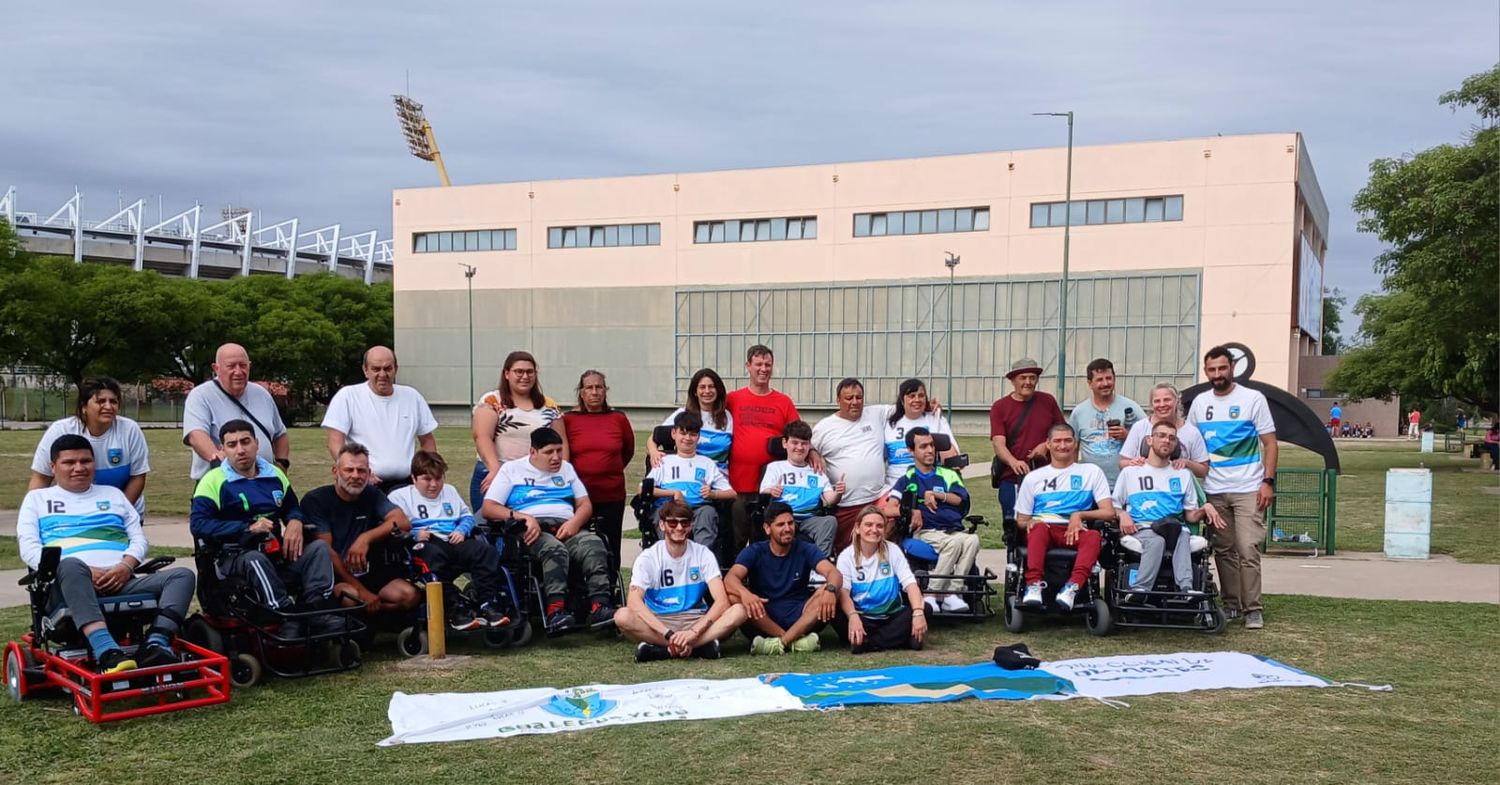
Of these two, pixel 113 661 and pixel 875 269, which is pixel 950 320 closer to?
pixel 875 269

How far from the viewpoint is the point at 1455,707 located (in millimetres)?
5219

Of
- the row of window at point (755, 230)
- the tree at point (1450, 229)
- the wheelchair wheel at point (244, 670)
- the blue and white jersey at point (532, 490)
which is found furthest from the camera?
the row of window at point (755, 230)

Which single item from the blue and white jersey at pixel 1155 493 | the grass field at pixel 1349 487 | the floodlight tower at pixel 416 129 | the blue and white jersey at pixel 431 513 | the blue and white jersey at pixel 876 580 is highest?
the floodlight tower at pixel 416 129

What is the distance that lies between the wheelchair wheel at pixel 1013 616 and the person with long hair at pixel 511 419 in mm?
2897

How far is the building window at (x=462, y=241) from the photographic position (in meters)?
50.4

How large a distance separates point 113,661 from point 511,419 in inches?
107

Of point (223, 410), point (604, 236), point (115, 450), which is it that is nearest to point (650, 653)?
point (223, 410)

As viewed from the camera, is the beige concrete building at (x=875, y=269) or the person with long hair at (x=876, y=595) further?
the beige concrete building at (x=875, y=269)

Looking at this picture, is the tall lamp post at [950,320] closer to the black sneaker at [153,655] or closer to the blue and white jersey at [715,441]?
the blue and white jersey at [715,441]

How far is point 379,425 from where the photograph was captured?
6.72 metres

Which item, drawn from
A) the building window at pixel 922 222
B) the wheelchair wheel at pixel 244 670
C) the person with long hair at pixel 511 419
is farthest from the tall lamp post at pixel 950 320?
the wheelchair wheel at pixel 244 670

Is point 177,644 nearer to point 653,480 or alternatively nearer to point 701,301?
point 653,480

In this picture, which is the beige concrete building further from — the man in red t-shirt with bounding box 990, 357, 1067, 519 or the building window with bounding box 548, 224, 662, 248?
the man in red t-shirt with bounding box 990, 357, 1067, 519

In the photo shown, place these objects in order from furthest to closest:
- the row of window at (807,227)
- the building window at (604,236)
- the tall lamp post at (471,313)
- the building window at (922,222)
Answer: the tall lamp post at (471,313), the building window at (604,236), the building window at (922,222), the row of window at (807,227)
